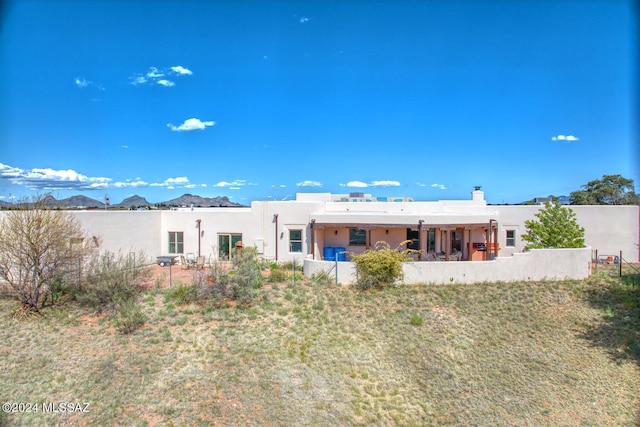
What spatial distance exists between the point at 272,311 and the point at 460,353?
6555 mm

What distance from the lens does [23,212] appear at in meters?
12.9

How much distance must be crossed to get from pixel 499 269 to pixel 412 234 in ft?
18.8

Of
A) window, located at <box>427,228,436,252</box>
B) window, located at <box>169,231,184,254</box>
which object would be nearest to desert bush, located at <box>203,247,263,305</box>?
window, located at <box>169,231,184,254</box>

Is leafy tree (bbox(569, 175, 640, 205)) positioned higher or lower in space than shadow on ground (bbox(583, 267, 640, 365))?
higher

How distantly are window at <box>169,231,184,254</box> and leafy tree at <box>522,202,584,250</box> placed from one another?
1888 cm

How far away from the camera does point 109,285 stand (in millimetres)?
13602

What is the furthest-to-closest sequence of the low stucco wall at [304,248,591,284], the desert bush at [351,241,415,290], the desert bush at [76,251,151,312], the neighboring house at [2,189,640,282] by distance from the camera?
the neighboring house at [2,189,640,282] < the low stucco wall at [304,248,591,284] < the desert bush at [351,241,415,290] < the desert bush at [76,251,151,312]

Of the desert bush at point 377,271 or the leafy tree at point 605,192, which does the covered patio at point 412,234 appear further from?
the leafy tree at point 605,192

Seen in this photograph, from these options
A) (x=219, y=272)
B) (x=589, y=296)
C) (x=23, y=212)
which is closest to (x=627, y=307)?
(x=589, y=296)

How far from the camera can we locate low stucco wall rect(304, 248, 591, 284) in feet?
52.2

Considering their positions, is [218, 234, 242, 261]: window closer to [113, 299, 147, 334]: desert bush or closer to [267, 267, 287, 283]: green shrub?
[267, 267, 287, 283]: green shrub

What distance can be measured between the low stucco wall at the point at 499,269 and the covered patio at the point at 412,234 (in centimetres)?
291

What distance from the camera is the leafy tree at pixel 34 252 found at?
1277 cm

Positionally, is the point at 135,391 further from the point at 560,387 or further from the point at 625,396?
the point at 625,396
